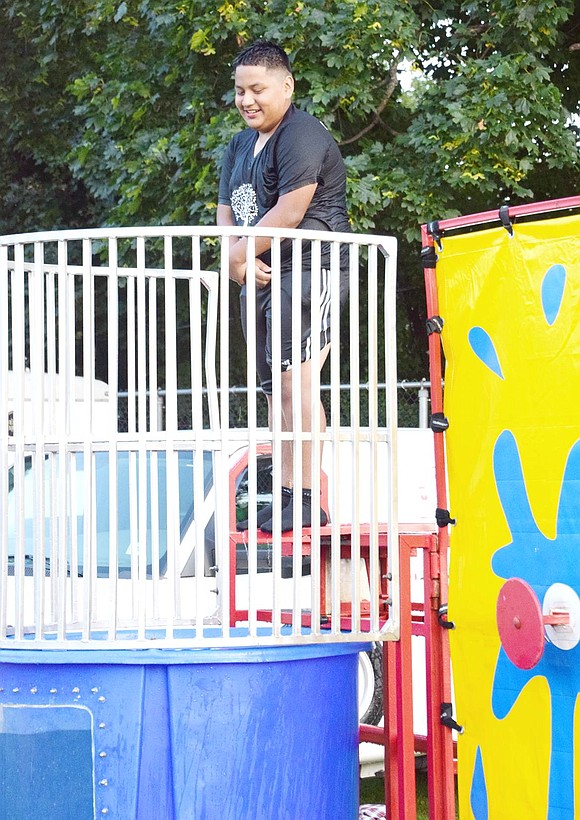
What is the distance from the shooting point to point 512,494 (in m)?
3.18

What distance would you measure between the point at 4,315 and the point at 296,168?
104 cm

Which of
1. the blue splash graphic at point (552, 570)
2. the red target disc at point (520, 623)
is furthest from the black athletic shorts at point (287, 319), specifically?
the red target disc at point (520, 623)

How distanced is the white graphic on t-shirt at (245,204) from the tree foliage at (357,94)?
699 cm

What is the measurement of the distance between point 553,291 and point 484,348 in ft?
0.93

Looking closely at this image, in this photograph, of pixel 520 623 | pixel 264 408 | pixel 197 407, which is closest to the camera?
pixel 520 623

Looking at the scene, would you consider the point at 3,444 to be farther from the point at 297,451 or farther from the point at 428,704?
the point at 428,704

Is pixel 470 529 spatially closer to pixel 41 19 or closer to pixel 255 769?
pixel 255 769

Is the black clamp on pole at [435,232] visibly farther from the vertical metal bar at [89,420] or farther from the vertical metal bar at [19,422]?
the vertical metal bar at [19,422]

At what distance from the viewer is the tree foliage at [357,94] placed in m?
10.9

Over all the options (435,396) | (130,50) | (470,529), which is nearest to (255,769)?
(470,529)

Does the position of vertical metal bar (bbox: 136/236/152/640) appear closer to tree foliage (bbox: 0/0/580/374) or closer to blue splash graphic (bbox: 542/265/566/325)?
blue splash graphic (bbox: 542/265/566/325)

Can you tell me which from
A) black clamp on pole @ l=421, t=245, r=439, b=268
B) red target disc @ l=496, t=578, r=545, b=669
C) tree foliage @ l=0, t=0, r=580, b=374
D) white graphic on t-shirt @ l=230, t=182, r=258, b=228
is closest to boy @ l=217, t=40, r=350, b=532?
white graphic on t-shirt @ l=230, t=182, r=258, b=228

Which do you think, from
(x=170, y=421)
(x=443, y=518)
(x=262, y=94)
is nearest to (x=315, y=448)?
(x=170, y=421)

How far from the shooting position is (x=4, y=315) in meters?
3.32
